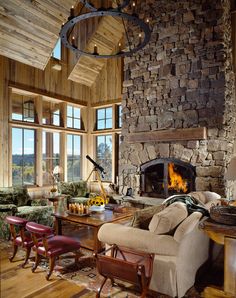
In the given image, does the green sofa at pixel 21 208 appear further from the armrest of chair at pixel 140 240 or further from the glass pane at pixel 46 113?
the armrest of chair at pixel 140 240

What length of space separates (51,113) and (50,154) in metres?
1.12

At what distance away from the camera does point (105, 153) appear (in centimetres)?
745

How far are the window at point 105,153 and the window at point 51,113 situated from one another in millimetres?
1383

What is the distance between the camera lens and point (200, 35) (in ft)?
16.8

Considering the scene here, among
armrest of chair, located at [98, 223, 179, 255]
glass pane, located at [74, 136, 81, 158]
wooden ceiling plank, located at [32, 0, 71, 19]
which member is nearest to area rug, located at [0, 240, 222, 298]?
armrest of chair, located at [98, 223, 179, 255]

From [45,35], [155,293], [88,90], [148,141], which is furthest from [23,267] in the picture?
[88,90]

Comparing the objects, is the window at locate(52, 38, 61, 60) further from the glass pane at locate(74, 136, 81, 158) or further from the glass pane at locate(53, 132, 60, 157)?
the glass pane at locate(74, 136, 81, 158)

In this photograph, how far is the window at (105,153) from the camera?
7.32 meters

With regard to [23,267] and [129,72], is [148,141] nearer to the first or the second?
[129,72]

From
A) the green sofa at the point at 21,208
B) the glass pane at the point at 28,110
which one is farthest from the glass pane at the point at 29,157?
the green sofa at the point at 21,208

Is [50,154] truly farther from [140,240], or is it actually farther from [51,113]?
[140,240]

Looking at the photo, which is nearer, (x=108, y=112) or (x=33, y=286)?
(x=33, y=286)

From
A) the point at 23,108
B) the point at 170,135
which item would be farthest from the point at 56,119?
the point at 170,135

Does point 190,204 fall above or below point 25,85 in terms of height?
below
